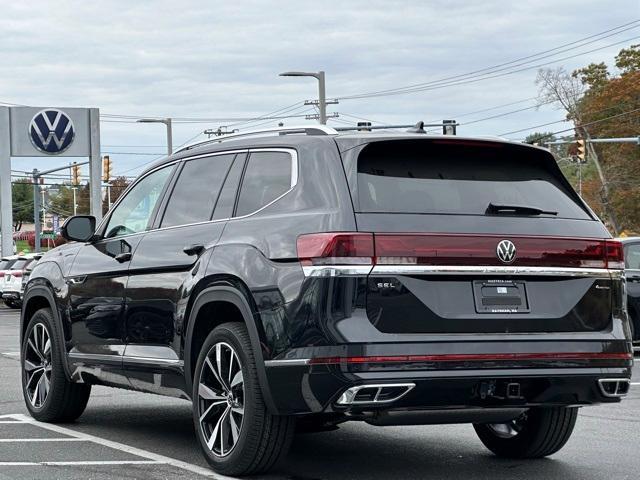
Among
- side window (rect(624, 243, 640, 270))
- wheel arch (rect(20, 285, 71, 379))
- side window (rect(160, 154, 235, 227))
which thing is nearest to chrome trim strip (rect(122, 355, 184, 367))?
side window (rect(160, 154, 235, 227))

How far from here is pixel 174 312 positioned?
7555mm

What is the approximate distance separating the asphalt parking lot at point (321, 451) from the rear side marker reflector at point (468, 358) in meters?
0.91

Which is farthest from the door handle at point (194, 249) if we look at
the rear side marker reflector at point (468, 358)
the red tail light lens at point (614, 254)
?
the red tail light lens at point (614, 254)

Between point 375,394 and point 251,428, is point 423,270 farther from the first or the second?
point 251,428

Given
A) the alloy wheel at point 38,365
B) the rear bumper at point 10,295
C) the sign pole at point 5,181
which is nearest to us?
the alloy wheel at point 38,365

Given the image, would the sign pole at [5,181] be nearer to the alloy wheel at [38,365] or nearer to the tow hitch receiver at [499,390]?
the alloy wheel at [38,365]

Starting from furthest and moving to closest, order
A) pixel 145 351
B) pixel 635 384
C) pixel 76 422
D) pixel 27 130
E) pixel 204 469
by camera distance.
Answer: pixel 27 130
pixel 635 384
pixel 76 422
pixel 145 351
pixel 204 469

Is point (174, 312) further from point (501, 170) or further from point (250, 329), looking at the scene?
point (501, 170)

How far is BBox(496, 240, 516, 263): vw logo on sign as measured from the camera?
6.54 meters

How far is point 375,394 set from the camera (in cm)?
618

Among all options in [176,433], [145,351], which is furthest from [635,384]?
[145,351]

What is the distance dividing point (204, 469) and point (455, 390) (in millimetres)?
1790

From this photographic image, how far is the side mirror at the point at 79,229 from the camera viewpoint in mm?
9047

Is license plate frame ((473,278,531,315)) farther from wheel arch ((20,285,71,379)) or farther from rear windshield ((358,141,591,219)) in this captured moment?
wheel arch ((20,285,71,379))
